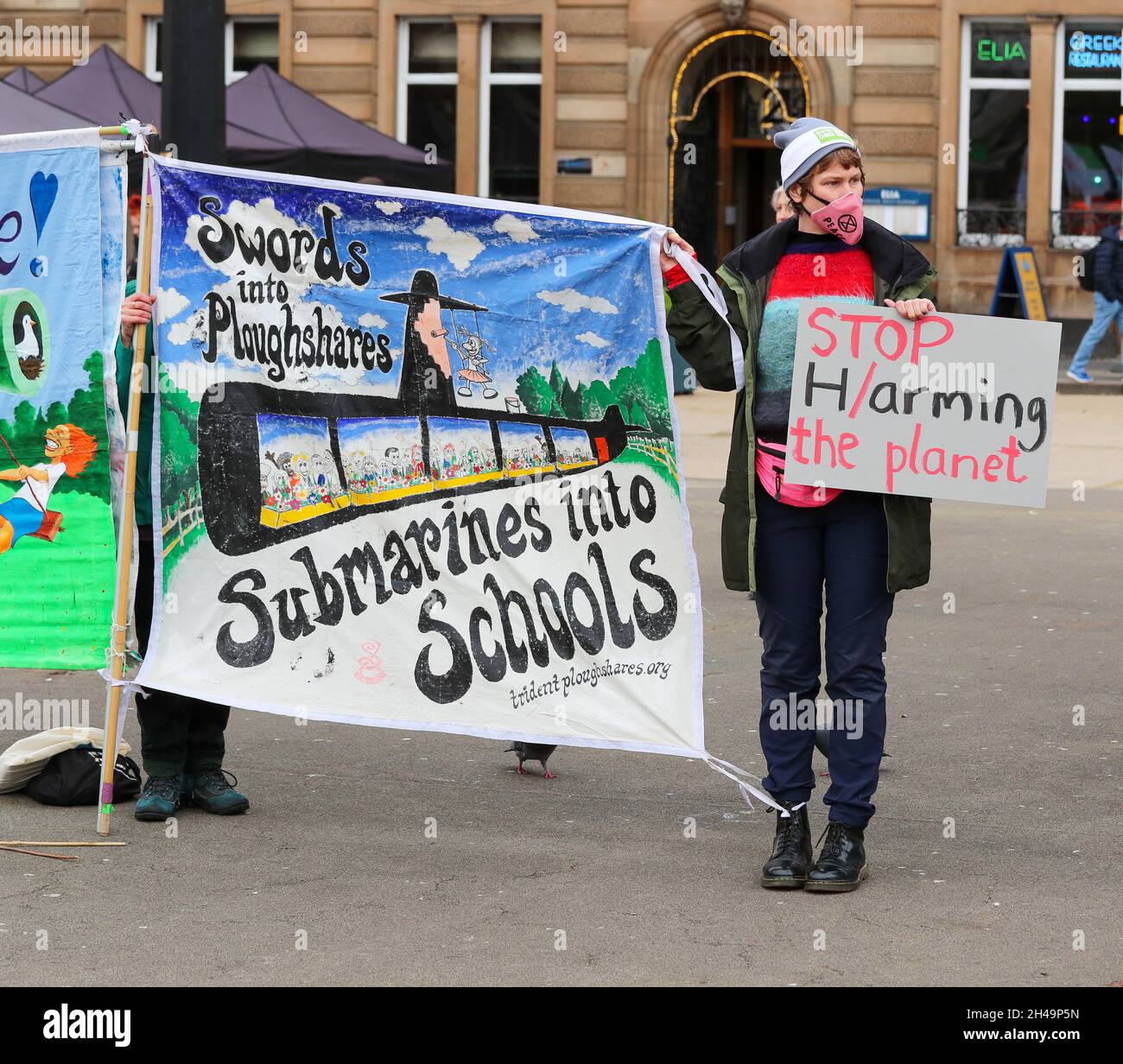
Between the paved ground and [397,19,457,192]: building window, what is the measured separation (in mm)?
16918

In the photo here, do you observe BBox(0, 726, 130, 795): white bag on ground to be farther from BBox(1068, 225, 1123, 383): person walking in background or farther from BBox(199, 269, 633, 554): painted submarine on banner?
BBox(1068, 225, 1123, 383): person walking in background

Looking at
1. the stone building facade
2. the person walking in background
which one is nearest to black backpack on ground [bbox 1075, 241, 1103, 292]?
the person walking in background

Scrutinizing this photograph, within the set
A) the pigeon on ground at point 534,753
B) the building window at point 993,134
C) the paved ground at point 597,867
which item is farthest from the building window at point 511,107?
the pigeon on ground at point 534,753

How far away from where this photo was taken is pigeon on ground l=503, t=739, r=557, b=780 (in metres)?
6.39

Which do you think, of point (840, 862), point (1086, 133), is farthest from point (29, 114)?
point (1086, 133)

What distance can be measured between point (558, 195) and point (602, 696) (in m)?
18.1

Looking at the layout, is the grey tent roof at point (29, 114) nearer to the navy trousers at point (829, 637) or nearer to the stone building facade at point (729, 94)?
the navy trousers at point (829, 637)

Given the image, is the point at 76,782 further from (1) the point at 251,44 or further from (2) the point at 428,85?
(1) the point at 251,44

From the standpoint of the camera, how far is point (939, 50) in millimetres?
22500

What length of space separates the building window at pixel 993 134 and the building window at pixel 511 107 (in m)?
5.14

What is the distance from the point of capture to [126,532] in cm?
571
